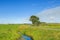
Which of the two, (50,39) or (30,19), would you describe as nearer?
(50,39)

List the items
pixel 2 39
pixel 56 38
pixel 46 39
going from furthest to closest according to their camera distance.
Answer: pixel 2 39
pixel 46 39
pixel 56 38

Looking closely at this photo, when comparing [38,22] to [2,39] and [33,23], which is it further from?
[2,39]

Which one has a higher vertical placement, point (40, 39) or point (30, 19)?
point (30, 19)

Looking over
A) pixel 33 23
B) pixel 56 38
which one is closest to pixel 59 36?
pixel 56 38

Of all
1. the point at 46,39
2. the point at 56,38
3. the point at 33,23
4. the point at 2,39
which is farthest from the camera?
the point at 33,23

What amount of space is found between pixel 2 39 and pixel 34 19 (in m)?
81.5

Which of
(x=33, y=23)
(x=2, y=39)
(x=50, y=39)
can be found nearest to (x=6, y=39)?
(x=2, y=39)

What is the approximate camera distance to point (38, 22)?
112 meters

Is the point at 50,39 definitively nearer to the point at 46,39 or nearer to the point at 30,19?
the point at 46,39

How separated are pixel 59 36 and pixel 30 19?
280 feet

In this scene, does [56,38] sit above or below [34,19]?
below

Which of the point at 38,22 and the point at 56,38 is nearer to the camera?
the point at 56,38

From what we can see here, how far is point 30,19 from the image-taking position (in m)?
113

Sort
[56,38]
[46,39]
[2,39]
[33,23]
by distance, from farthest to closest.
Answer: [33,23] < [2,39] < [46,39] < [56,38]
